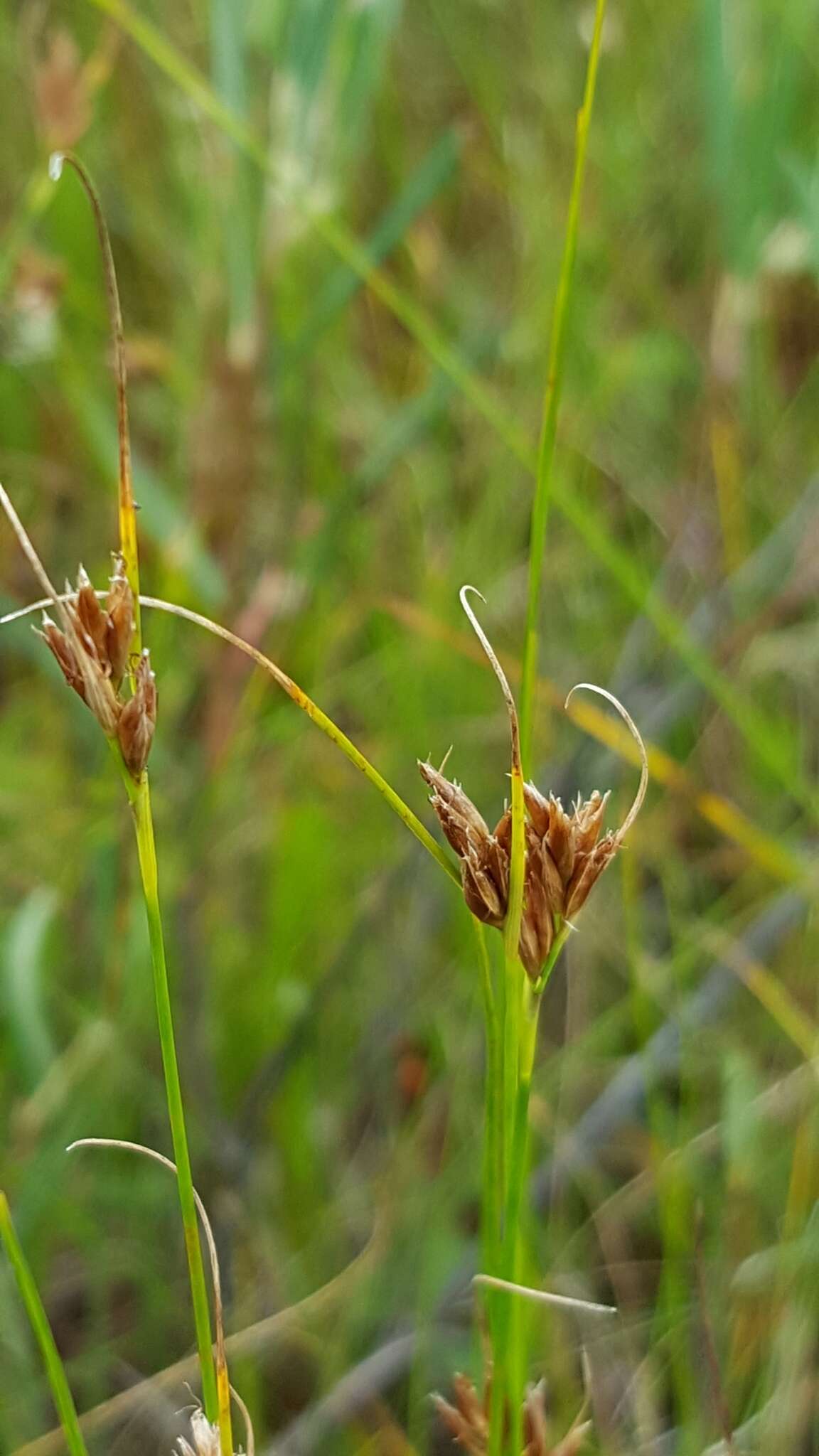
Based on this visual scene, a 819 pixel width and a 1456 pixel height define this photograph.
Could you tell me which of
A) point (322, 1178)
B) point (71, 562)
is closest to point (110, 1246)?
point (322, 1178)

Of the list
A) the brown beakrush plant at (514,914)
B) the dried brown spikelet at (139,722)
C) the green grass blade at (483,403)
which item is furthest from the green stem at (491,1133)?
the green grass blade at (483,403)

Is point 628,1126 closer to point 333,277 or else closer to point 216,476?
point 216,476

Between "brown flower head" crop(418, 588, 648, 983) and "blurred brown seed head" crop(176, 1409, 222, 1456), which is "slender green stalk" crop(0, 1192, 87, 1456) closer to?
"blurred brown seed head" crop(176, 1409, 222, 1456)

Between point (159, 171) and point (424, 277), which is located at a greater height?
point (159, 171)

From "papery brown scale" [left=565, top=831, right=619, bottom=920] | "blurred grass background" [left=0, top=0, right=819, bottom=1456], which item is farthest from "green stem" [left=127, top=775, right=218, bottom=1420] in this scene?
"blurred grass background" [left=0, top=0, right=819, bottom=1456]

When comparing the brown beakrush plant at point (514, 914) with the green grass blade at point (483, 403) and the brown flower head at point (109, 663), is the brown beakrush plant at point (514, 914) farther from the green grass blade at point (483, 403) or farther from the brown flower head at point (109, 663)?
the green grass blade at point (483, 403)

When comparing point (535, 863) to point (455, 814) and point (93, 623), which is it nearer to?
point (455, 814)
